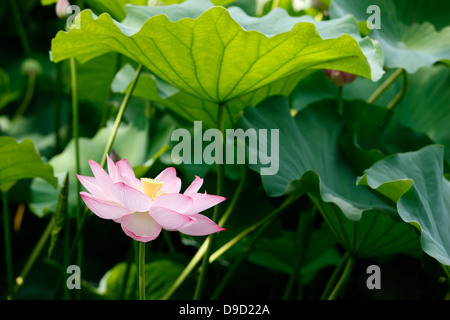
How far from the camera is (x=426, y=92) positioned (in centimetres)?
132

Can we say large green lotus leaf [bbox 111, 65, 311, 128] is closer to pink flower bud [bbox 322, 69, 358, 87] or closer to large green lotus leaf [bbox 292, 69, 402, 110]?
pink flower bud [bbox 322, 69, 358, 87]

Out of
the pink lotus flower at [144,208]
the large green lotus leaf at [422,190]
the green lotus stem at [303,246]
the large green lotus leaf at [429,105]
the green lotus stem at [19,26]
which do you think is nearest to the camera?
the pink lotus flower at [144,208]

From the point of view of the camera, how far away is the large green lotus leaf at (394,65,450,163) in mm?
1264

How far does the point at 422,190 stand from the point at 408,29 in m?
0.50

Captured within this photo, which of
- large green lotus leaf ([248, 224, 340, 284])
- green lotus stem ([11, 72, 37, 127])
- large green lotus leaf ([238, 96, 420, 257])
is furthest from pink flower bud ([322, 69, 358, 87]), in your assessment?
green lotus stem ([11, 72, 37, 127])

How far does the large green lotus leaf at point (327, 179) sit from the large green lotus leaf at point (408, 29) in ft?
0.58

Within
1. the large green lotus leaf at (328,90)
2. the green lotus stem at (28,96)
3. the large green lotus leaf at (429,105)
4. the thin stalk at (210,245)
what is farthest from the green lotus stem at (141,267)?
the green lotus stem at (28,96)

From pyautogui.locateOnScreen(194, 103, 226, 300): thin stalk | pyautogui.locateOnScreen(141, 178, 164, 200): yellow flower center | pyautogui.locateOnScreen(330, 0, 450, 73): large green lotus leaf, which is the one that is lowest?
pyautogui.locateOnScreen(194, 103, 226, 300): thin stalk

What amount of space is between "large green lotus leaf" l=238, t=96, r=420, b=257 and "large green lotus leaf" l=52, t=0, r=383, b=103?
105 millimetres

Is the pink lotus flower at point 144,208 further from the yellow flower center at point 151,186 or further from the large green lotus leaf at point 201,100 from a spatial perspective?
the large green lotus leaf at point 201,100

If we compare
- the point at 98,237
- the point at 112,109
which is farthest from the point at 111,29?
the point at 98,237

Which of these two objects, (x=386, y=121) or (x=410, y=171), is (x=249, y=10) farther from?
(x=410, y=171)

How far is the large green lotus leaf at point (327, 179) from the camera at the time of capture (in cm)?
85
